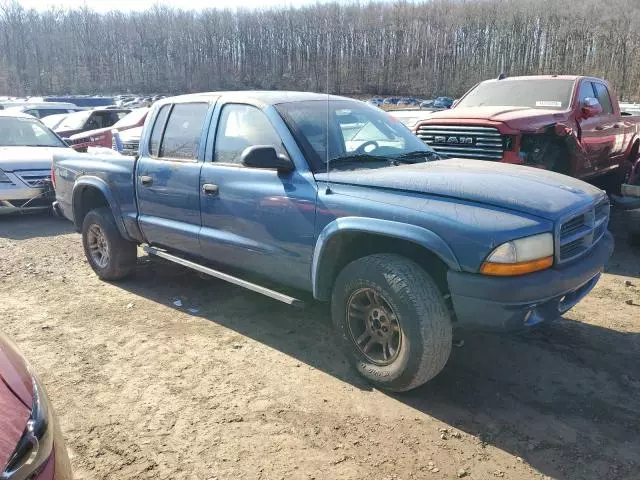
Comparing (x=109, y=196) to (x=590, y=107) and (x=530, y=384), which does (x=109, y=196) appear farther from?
(x=590, y=107)

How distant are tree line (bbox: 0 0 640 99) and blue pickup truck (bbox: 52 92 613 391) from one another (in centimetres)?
77

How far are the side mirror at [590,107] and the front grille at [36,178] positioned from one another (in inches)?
321

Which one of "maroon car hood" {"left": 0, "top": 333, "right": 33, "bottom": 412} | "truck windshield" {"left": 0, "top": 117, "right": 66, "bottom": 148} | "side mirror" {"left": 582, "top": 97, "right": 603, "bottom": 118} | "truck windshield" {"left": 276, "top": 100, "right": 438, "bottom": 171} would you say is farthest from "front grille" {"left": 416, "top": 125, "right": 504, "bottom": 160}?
"truck windshield" {"left": 0, "top": 117, "right": 66, "bottom": 148}

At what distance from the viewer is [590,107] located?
24.1 ft

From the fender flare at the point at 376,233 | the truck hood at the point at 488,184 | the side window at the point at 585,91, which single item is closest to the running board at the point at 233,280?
the fender flare at the point at 376,233

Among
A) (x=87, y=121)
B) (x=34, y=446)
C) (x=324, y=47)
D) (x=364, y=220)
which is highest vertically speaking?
(x=324, y=47)

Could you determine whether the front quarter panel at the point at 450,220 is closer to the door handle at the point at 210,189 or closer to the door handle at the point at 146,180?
the door handle at the point at 210,189

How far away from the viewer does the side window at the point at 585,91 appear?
24.1ft

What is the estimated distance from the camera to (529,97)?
759cm

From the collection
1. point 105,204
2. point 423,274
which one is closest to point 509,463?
point 423,274

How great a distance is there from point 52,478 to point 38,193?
8.04 meters

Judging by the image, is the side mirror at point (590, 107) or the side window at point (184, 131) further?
the side mirror at point (590, 107)

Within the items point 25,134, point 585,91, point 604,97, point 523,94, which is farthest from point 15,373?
point 25,134

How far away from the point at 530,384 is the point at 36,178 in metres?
8.11
